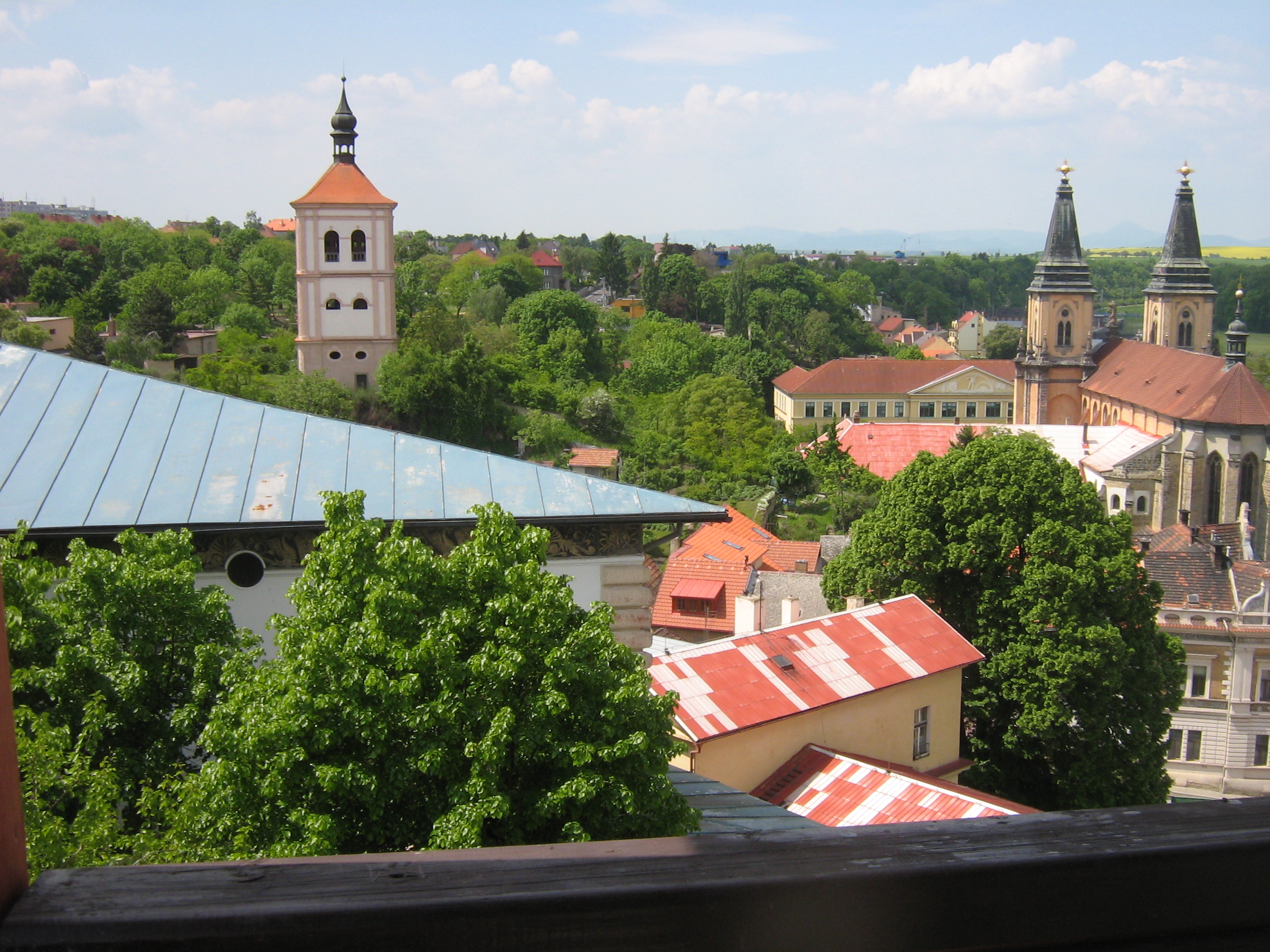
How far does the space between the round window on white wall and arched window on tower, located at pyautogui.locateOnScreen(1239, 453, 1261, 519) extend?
4962cm

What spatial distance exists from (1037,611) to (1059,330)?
52725 millimetres

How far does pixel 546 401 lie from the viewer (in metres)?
56.5

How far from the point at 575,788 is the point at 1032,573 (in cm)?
1607

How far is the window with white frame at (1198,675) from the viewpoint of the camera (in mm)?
28203

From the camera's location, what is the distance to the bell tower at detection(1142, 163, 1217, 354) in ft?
220

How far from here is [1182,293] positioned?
220 ft

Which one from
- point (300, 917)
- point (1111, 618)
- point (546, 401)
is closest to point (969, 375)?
point (546, 401)

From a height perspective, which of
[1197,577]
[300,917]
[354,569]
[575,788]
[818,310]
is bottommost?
[1197,577]

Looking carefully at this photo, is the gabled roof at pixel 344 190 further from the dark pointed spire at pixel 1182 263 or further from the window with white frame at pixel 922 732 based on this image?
the dark pointed spire at pixel 1182 263

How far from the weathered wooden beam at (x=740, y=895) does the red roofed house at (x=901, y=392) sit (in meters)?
75.7

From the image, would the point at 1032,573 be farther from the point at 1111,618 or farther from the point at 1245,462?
the point at 1245,462

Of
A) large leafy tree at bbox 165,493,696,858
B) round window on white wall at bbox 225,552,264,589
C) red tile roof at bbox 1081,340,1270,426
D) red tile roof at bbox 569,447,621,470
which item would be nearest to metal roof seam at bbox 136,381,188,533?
round window on white wall at bbox 225,552,264,589

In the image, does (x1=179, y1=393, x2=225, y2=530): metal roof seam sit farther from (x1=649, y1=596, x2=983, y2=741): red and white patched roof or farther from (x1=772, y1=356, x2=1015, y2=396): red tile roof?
(x1=772, y1=356, x2=1015, y2=396): red tile roof

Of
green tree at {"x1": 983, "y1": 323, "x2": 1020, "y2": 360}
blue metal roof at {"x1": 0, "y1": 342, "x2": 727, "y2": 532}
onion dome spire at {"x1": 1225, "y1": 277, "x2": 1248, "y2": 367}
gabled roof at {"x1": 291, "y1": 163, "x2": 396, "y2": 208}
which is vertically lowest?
blue metal roof at {"x1": 0, "y1": 342, "x2": 727, "y2": 532}
